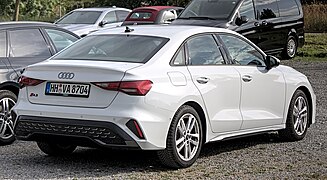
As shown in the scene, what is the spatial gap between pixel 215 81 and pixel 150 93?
3.75 feet

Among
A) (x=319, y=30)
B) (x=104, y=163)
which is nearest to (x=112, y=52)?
(x=104, y=163)

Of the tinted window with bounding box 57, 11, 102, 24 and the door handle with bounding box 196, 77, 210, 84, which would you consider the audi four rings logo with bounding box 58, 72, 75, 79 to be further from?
the tinted window with bounding box 57, 11, 102, 24

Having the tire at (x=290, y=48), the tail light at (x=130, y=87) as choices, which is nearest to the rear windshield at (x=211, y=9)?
the tire at (x=290, y=48)

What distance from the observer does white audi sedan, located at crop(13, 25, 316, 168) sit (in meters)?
8.02

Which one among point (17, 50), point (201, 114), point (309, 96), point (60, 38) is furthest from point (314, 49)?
Answer: point (201, 114)

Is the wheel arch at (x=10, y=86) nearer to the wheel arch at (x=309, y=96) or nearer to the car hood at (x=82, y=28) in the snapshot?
the wheel arch at (x=309, y=96)

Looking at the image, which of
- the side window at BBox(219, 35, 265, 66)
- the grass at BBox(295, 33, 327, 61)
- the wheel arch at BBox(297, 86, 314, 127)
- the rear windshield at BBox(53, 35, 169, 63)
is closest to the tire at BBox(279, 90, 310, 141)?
the wheel arch at BBox(297, 86, 314, 127)

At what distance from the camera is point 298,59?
73.8 feet

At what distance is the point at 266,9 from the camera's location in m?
20.7

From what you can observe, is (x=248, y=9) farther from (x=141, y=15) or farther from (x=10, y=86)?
(x=10, y=86)

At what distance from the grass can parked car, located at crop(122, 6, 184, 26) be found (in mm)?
3958

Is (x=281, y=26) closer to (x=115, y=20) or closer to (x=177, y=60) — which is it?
(x=115, y=20)

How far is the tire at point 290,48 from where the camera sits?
2214 centimetres

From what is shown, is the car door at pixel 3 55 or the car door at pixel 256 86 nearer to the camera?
the car door at pixel 256 86
